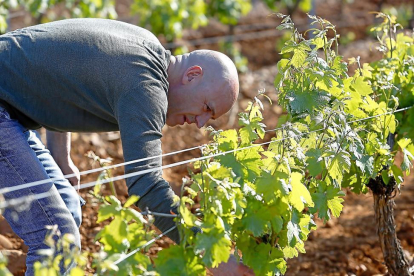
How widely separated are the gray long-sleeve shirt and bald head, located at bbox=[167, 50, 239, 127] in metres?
0.08

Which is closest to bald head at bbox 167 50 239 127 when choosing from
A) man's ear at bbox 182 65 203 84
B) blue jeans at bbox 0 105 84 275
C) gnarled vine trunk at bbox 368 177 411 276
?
man's ear at bbox 182 65 203 84

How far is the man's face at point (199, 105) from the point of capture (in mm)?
2646

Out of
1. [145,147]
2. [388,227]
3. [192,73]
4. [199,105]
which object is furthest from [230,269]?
[388,227]

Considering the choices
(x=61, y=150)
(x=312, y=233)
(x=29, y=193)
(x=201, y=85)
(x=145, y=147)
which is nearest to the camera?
(x=145, y=147)

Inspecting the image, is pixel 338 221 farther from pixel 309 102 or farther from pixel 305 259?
pixel 309 102

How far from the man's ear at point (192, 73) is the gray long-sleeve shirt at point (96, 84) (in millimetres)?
87

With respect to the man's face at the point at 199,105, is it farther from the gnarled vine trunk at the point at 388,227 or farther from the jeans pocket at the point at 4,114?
the gnarled vine trunk at the point at 388,227

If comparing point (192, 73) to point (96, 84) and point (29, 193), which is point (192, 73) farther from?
point (29, 193)

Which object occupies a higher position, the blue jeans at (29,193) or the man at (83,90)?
the man at (83,90)

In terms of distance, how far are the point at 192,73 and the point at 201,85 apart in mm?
60

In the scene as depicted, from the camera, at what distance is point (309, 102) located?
9.00 feet

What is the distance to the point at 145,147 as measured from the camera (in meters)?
2.34

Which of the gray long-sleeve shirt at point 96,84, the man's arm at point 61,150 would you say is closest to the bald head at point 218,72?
the gray long-sleeve shirt at point 96,84

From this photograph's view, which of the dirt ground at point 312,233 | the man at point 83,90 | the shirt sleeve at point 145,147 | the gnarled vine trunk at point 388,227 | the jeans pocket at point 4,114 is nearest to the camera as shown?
the shirt sleeve at point 145,147
